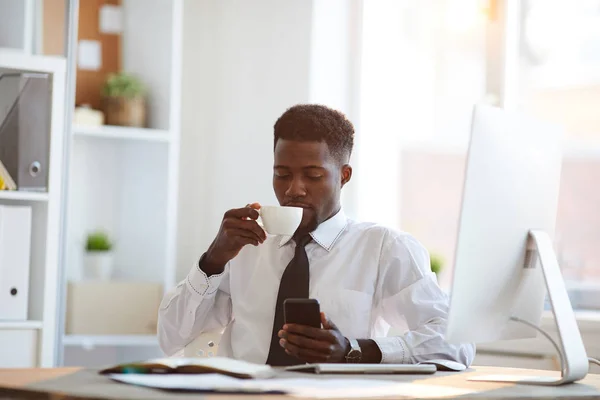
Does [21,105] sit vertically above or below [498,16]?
below

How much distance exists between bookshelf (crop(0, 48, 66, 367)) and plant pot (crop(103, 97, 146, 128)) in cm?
42

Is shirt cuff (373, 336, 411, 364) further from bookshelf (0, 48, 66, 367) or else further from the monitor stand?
bookshelf (0, 48, 66, 367)

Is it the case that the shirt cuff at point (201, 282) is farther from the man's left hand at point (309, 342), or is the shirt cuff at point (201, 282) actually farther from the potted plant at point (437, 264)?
the potted plant at point (437, 264)

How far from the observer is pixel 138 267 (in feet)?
11.9

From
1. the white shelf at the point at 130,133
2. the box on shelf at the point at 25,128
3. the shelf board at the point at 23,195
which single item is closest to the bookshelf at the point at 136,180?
Answer: the white shelf at the point at 130,133

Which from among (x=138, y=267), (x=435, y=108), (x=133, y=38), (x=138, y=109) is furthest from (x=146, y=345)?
(x=435, y=108)

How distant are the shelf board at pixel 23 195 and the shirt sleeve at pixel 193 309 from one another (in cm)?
112

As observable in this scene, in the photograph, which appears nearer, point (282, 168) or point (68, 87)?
point (282, 168)

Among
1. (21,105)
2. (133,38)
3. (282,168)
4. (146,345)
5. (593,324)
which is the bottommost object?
(146,345)

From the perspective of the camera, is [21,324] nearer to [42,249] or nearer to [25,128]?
[42,249]

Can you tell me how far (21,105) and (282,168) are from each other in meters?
1.41

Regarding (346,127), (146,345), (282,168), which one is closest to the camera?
(282,168)

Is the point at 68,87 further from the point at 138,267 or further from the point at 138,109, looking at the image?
the point at 138,267

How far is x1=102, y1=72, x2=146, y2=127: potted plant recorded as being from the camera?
3531 millimetres
